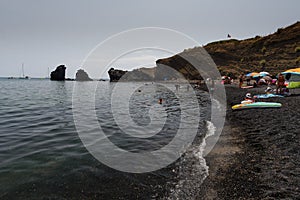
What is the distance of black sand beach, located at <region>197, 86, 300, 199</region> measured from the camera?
16.7 ft

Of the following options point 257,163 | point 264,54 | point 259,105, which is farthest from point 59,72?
point 257,163

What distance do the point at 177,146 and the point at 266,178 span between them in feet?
15.9

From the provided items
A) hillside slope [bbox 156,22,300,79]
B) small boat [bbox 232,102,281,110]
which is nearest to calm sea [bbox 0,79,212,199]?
small boat [bbox 232,102,281,110]

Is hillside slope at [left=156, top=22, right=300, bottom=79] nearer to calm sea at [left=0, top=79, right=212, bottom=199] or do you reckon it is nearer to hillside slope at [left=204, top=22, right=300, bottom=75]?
hillside slope at [left=204, top=22, right=300, bottom=75]

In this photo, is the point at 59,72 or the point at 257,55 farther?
the point at 59,72

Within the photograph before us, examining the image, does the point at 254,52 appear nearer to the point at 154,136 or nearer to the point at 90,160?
the point at 154,136

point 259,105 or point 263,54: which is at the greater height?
point 263,54

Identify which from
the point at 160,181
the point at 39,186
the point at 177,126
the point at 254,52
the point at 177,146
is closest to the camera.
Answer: the point at 39,186

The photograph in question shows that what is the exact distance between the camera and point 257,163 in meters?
6.71

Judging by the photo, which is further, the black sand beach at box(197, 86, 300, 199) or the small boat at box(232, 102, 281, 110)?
the small boat at box(232, 102, 281, 110)

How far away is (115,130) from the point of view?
511 inches

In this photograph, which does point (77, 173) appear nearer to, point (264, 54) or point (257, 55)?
point (264, 54)

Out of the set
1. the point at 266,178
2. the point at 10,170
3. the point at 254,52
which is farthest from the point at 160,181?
the point at 254,52

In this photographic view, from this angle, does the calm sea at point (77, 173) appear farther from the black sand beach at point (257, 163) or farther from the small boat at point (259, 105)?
the small boat at point (259, 105)
